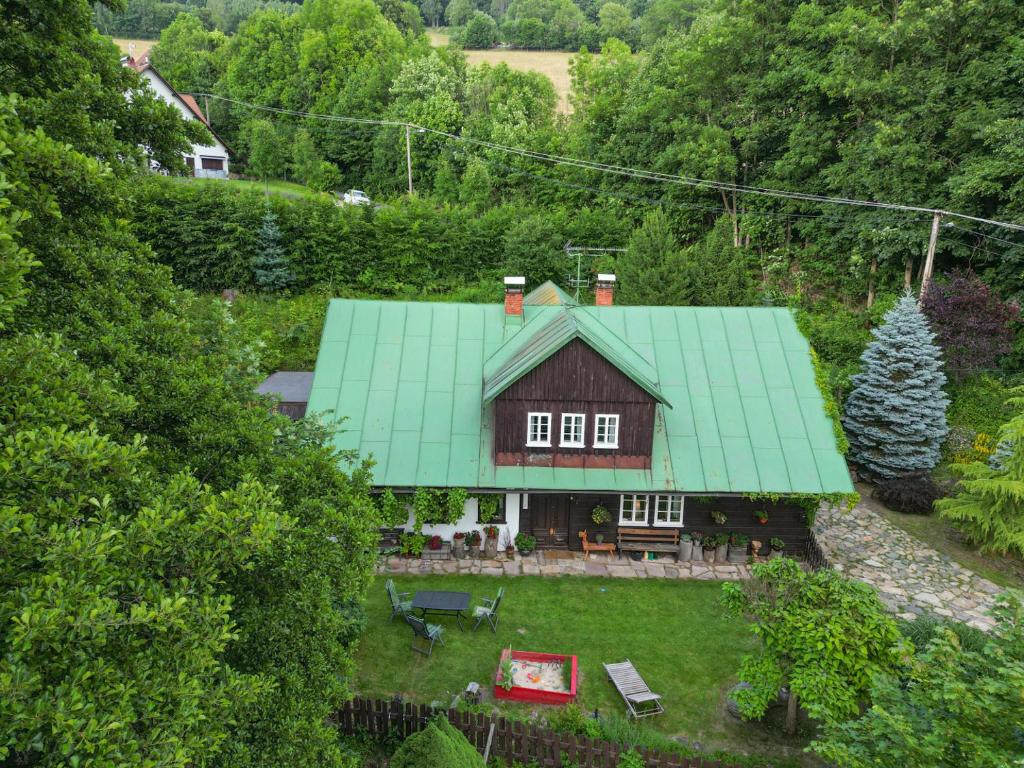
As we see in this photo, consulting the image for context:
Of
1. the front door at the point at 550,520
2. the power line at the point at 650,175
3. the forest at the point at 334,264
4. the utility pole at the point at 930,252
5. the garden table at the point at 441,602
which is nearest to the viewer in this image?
the forest at the point at 334,264

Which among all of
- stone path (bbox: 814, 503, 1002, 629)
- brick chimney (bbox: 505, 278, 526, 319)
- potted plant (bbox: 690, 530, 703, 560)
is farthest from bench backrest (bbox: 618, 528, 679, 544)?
brick chimney (bbox: 505, 278, 526, 319)

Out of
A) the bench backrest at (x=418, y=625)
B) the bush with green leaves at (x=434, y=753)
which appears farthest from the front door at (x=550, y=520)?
the bush with green leaves at (x=434, y=753)

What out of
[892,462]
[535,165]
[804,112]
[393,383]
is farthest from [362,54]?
[892,462]

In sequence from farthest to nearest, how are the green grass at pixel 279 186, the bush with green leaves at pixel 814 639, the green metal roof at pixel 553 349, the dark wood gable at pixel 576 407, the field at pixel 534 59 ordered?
the field at pixel 534 59
the green grass at pixel 279 186
the dark wood gable at pixel 576 407
the green metal roof at pixel 553 349
the bush with green leaves at pixel 814 639

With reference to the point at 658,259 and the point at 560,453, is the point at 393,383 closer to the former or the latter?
the point at 560,453

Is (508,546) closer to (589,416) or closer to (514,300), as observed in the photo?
(589,416)

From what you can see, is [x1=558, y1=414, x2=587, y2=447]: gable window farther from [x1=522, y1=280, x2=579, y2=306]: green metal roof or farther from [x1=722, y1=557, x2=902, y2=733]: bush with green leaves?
[x1=522, y1=280, x2=579, y2=306]: green metal roof

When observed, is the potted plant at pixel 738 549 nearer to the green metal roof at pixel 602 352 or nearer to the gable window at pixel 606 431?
the green metal roof at pixel 602 352
